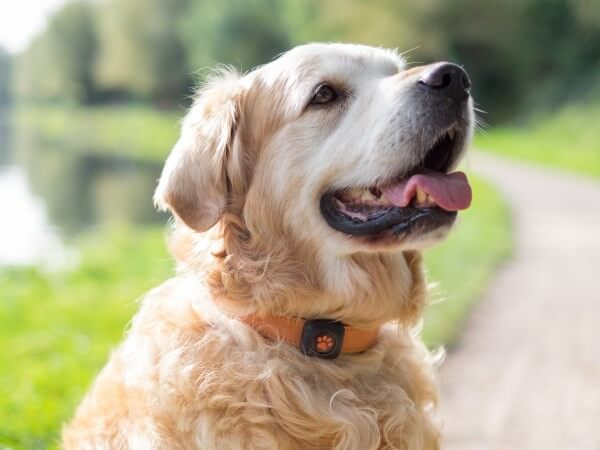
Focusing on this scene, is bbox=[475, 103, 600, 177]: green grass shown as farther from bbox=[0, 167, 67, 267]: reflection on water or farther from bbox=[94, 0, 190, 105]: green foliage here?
bbox=[94, 0, 190, 105]: green foliage

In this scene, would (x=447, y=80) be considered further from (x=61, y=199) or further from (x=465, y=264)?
(x=61, y=199)

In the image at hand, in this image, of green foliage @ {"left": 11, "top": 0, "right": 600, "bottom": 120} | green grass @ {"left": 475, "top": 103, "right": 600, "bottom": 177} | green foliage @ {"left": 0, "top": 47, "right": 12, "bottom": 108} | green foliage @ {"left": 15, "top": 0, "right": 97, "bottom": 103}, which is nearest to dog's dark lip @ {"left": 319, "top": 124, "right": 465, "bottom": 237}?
green grass @ {"left": 475, "top": 103, "right": 600, "bottom": 177}

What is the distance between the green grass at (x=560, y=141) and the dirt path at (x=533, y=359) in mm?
8891

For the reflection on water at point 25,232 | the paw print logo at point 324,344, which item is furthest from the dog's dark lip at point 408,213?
the reflection on water at point 25,232

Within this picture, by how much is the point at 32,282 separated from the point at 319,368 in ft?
25.7

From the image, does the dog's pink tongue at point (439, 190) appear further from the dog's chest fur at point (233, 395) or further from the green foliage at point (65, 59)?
the green foliage at point (65, 59)

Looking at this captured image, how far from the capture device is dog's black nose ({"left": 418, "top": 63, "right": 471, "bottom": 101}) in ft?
9.61

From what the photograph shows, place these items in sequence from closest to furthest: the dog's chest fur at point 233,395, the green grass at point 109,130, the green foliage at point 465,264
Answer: the dog's chest fur at point 233,395 < the green foliage at point 465,264 < the green grass at point 109,130

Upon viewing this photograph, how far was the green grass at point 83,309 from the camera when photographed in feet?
15.7

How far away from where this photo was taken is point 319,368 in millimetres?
2859

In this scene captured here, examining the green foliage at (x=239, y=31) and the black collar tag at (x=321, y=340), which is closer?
the black collar tag at (x=321, y=340)

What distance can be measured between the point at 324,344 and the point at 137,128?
42.5 meters

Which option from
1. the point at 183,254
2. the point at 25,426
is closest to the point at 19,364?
the point at 25,426

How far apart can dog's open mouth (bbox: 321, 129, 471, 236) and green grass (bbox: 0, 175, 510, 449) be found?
11.7 inches
